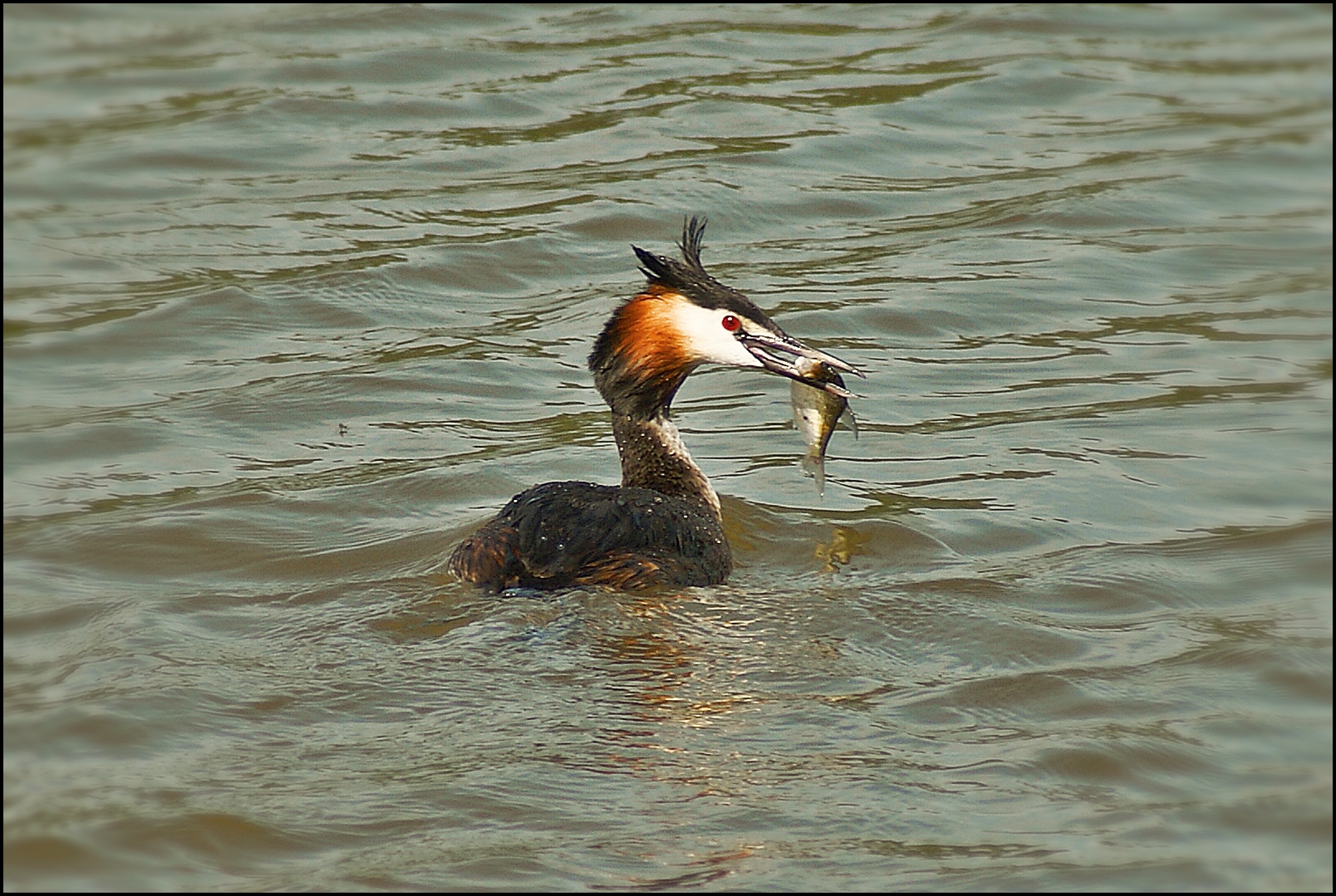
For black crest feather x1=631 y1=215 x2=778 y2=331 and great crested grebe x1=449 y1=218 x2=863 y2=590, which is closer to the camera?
great crested grebe x1=449 y1=218 x2=863 y2=590

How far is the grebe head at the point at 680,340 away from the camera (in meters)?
7.05

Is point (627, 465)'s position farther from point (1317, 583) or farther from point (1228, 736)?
point (1317, 583)

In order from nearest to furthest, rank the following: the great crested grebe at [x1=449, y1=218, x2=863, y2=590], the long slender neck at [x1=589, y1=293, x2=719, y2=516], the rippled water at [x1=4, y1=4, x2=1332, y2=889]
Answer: the rippled water at [x1=4, y1=4, x2=1332, y2=889]
the great crested grebe at [x1=449, y1=218, x2=863, y2=590]
the long slender neck at [x1=589, y1=293, x2=719, y2=516]

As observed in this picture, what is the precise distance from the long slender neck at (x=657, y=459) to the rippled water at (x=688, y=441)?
17.9 inches

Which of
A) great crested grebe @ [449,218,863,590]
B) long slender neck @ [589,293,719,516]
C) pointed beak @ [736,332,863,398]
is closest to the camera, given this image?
great crested grebe @ [449,218,863,590]

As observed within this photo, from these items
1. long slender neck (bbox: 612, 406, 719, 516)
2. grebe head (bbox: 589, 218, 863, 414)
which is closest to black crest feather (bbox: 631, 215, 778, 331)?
grebe head (bbox: 589, 218, 863, 414)

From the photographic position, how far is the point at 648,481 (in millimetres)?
7258

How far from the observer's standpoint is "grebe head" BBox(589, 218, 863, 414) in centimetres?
705

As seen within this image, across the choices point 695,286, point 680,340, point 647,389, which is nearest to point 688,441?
point 647,389

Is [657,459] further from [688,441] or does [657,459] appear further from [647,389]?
[688,441]

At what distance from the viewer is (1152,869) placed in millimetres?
4488

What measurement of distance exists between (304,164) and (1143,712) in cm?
726

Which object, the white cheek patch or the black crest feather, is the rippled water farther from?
the black crest feather

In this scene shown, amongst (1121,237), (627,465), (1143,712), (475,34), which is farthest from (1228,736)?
(475,34)
